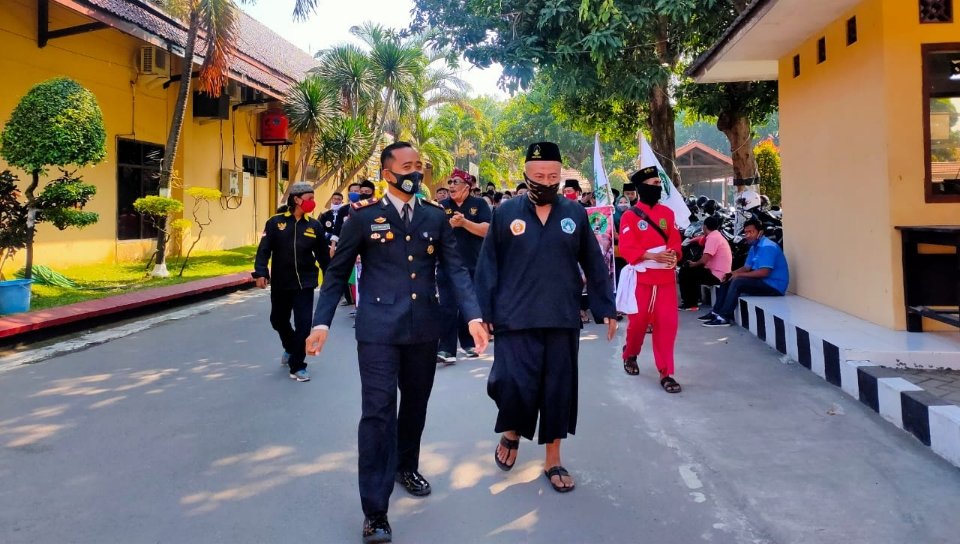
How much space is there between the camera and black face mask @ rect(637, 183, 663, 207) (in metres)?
5.84

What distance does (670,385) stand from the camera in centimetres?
564

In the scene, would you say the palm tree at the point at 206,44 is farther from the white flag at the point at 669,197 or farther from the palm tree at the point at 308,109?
the white flag at the point at 669,197

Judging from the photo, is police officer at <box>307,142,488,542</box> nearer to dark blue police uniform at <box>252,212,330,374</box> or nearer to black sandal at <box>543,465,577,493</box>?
black sandal at <box>543,465,577,493</box>

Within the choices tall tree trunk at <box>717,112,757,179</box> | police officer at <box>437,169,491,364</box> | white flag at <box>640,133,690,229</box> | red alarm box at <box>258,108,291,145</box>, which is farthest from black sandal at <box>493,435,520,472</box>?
red alarm box at <box>258,108,291,145</box>

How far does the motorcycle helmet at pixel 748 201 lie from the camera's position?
12.2 m

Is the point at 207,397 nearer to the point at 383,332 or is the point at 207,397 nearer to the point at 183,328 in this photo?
the point at 383,332

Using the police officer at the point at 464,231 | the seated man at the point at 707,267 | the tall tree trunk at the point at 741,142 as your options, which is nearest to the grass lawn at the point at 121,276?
the police officer at the point at 464,231

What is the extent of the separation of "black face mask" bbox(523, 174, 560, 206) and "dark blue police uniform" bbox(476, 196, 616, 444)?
0.16ft

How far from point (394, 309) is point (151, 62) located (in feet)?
44.1

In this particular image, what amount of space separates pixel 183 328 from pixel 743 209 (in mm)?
9074

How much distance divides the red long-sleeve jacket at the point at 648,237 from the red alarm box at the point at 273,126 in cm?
1602

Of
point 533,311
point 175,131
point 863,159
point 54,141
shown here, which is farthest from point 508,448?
point 175,131

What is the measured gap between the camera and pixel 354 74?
1972cm

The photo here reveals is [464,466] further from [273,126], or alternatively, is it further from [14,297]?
[273,126]
